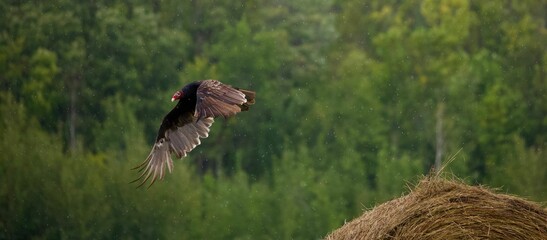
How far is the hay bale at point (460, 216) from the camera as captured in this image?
10.1 metres

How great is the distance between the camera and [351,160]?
3547 cm

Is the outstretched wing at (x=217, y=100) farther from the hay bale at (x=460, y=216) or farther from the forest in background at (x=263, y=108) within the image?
the forest in background at (x=263, y=108)

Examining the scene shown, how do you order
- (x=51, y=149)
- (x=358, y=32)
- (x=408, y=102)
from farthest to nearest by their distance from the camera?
(x=358, y=32)
(x=408, y=102)
(x=51, y=149)

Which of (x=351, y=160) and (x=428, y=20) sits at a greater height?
(x=428, y=20)

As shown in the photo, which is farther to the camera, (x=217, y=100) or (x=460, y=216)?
(x=217, y=100)

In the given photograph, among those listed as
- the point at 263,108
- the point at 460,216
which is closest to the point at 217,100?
the point at 460,216

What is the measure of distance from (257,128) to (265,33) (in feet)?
10.4

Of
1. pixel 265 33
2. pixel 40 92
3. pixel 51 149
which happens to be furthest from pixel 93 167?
pixel 265 33

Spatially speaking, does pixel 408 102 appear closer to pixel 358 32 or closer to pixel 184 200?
pixel 358 32

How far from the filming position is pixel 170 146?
41.8 ft

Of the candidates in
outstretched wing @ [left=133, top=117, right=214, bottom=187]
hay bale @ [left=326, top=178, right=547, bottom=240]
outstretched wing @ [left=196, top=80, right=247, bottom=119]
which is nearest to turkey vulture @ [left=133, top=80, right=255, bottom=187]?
outstretched wing @ [left=133, top=117, right=214, bottom=187]

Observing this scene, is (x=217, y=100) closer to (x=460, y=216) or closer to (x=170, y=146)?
(x=170, y=146)

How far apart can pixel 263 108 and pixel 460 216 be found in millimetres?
28746

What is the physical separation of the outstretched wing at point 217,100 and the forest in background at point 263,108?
20.0m
